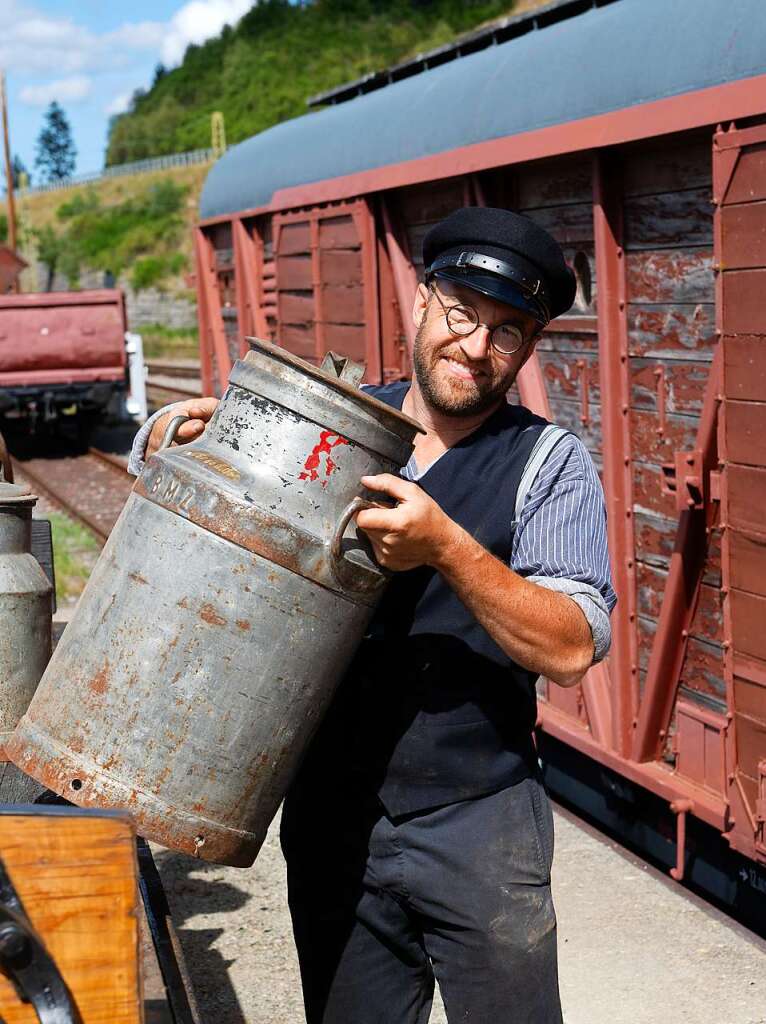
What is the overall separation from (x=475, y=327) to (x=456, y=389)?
0.40 feet

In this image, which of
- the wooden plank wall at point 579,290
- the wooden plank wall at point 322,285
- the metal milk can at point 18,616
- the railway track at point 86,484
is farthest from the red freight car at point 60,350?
the metal milk can at point 18,616

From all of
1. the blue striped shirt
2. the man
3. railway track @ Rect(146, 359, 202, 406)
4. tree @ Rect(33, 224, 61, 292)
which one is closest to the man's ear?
the man

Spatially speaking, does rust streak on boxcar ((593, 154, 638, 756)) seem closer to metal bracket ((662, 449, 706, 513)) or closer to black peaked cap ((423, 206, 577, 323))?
metal bracket ((662, 449, 706, 513))

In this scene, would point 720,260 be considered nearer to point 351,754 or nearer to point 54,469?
point 351,754

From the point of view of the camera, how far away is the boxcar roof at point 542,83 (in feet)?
14.5

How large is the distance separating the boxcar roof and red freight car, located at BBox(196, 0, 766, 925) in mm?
12

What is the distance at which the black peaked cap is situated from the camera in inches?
100

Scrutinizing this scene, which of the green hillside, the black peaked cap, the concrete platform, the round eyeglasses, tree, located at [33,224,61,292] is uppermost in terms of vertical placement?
the green hillside

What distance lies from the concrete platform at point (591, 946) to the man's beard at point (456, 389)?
2.51 m

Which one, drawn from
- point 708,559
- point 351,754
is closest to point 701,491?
point 708,559

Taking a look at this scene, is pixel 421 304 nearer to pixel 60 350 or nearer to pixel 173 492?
pixel 173 492

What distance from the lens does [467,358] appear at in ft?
8.44

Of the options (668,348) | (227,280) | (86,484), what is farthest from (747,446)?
(86,484)

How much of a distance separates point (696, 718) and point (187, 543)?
10.2 feet
